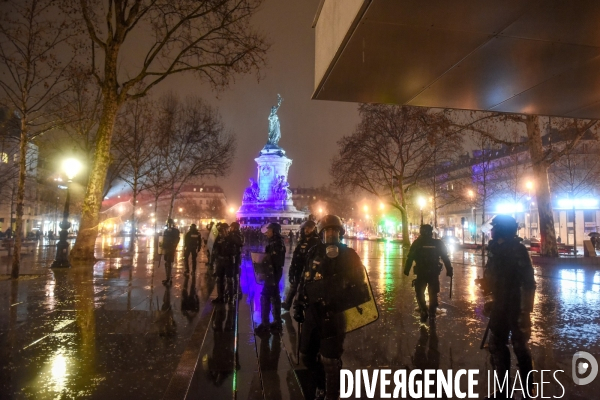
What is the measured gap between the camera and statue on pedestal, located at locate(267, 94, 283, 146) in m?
50.3

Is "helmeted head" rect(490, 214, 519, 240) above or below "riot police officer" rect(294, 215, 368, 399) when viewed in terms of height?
above

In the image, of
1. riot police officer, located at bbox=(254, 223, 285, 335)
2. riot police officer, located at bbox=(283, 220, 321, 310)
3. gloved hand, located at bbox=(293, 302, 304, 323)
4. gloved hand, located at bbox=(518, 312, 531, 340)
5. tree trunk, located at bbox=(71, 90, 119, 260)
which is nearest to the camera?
gloved hand, located at bbox=(293, 302, 304, 323)

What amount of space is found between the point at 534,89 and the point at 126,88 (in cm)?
1487

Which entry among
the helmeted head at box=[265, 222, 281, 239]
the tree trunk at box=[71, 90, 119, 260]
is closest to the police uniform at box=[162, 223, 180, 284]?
the helmeted head at box=[265, 222, 281, 239]

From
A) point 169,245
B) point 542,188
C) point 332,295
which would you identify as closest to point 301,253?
point 332,295

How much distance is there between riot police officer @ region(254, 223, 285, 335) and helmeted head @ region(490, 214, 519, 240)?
3.39 m

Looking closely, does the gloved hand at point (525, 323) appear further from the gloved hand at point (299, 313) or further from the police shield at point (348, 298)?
the gloved hand at point (299, 313)

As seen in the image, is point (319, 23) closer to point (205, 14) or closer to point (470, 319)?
point (470, 319)

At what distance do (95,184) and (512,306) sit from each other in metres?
16.3

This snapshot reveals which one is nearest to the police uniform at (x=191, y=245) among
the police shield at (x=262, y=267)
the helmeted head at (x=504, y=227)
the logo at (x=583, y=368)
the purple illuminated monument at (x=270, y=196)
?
the police shield at (x=262, y=267)

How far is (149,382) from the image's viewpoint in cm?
418

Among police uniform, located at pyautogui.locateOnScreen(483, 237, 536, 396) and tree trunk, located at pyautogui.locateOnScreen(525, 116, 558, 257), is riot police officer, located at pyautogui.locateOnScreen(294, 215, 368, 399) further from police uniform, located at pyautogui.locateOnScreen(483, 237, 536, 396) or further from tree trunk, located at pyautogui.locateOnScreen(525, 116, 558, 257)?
tree trunk, located at pyautogui.locateOnScreen(525, 116, 558, 257)

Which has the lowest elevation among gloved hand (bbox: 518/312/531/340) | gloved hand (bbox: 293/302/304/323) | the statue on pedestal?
gloved hand (bbox: 518/312/531/340)

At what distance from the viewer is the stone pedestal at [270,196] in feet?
150
